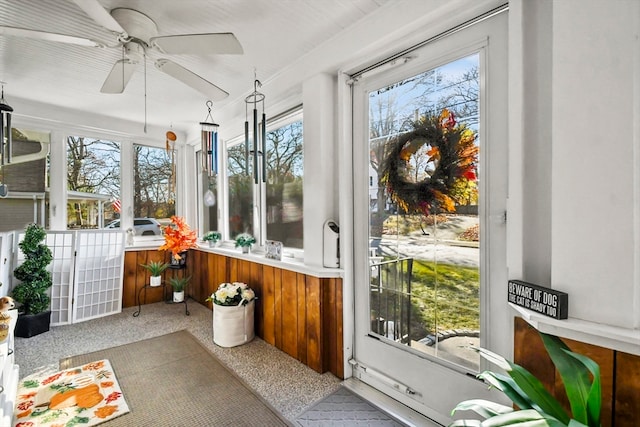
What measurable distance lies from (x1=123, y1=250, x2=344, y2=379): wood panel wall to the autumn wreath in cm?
80

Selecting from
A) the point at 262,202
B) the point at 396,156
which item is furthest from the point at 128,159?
the point at 396,156

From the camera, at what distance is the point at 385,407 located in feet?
5.91

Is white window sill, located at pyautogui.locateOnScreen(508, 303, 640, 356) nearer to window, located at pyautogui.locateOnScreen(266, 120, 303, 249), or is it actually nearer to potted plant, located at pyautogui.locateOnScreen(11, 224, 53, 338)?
window, located at pyautogui.locateOnScreen(266, 120, 303, 249)

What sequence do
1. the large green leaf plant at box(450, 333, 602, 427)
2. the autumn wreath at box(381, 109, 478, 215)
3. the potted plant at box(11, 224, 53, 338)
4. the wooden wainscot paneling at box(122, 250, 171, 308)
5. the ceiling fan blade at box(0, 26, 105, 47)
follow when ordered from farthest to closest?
the wooden wainscot paneling at box(122, 250, 171, 308), the potted plant at box(11, 224, 53, 338), the autumn wreath at box(381, 109, 478, 215), the ceiling fan blade at box(0, 26, 105, 47), the large green leaf plant at box(450, 333, 602, 427)

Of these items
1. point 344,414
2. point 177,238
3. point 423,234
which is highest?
point 423,234

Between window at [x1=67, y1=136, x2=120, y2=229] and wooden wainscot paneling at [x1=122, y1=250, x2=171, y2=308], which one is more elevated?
window at [x1=67, y1=136, x2=120, y2=229]

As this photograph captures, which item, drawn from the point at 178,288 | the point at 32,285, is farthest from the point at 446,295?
the point at 32,285

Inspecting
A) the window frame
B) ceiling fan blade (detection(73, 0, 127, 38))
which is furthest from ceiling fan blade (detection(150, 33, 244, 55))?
the window frame

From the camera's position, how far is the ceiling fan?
147 cm

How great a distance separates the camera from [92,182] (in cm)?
361

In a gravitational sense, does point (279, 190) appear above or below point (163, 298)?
above

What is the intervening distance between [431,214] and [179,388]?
2.03 metres

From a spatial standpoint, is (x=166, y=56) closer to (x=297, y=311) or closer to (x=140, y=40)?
(x=140, y=40)

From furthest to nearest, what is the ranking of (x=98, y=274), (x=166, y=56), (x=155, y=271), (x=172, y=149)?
(x=155, y=271)
(x=98, y=274)
(x=172, y=149)
(x=166, y=56)
